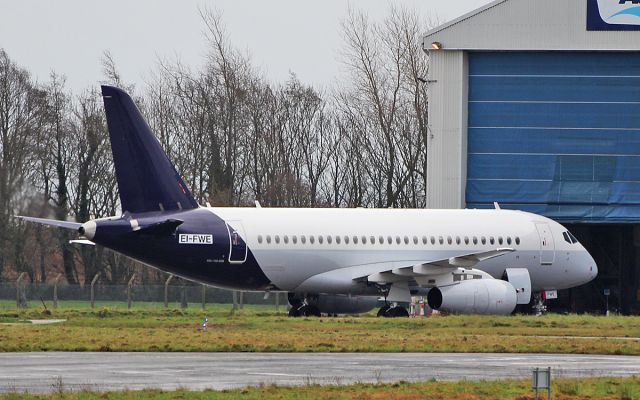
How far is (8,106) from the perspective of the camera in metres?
73.9

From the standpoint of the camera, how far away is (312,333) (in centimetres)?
3647

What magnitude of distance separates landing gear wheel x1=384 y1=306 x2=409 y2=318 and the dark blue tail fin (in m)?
8.01

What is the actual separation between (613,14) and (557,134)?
17.2 ft

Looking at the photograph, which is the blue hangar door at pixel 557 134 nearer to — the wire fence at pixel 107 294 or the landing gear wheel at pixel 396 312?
the wire fence at pixel 107 294

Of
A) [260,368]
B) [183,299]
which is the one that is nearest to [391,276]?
[183,299]

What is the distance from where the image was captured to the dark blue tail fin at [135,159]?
143 ft

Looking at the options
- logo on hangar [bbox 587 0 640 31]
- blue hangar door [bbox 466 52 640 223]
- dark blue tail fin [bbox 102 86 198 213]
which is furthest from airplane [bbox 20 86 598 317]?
logo on hangar [bbox 587 0 640 31]

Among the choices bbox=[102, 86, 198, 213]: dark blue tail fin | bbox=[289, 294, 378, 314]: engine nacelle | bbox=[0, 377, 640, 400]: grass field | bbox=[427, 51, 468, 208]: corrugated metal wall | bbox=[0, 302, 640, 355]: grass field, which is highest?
bbox=[427, 51, 468, 208]: corrugated metal wall

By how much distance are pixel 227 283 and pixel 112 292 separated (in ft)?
49.9

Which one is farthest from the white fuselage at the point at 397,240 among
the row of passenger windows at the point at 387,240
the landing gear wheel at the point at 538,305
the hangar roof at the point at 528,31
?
the hangar roof at the point at 528,31

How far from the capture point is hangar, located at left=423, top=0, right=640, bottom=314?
196ft

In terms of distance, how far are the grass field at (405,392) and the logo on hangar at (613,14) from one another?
37.4 meters

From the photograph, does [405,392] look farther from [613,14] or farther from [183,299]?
[613,14]

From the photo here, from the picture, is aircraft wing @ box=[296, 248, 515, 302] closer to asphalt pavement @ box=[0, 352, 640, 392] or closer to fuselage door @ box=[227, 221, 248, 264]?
fuselage door @ box=[227, 221, 248, 264]
